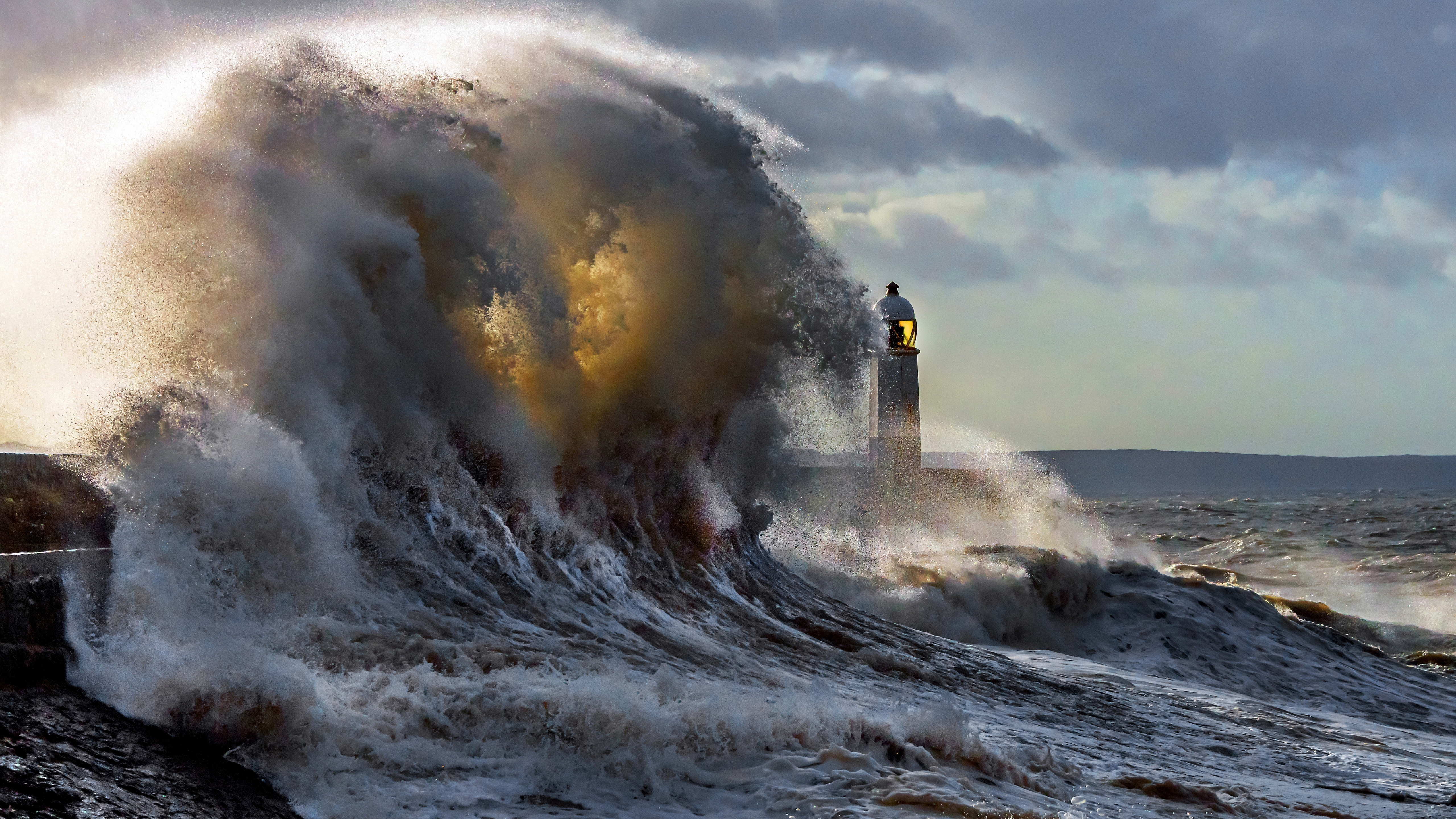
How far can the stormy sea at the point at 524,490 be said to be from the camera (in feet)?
14.7

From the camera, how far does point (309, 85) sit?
24.5 ft

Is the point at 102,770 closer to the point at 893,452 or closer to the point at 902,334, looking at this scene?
the point at 893,452

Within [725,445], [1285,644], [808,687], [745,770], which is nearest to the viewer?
[745,770]

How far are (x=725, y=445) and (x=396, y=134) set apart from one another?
14.2ft

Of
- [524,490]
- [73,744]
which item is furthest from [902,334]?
[73,744]

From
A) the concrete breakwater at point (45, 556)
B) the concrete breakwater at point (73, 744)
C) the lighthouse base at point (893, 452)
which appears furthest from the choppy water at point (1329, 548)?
the concrete breakwater at point (73, 744)

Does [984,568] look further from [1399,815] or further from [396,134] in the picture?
[396,134]

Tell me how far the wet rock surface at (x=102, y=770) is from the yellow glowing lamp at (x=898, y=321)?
41.5 feet

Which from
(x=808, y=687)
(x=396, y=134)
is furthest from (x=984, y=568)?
(x=396, y=134)

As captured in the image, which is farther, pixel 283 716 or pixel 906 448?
pixel 906 448

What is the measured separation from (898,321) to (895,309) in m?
0.24

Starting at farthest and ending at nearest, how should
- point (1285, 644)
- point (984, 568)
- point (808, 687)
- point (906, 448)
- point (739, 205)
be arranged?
point (906, 448) < point (984, 568) < point (1285, 644) < point (739, 205) < point (808, 687)

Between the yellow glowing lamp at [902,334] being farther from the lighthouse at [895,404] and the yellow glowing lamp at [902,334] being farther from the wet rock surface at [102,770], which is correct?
the wet rock surface at [102,770]

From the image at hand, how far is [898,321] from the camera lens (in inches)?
632
